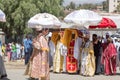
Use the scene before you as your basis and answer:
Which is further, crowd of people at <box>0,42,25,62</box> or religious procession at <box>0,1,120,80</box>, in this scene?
crowd of people at <box>0,42,25,62</box>

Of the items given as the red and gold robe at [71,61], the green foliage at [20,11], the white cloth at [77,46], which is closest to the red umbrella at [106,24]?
the white cloth at [77,46]

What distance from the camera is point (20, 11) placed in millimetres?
41844

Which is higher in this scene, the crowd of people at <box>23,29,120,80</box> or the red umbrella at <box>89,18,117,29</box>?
the red umbrella at <box>89,18,117,29</box>

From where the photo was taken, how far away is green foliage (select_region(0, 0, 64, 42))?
137 ft

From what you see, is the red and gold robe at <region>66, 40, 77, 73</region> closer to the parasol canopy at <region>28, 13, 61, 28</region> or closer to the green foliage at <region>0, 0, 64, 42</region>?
the parasol canopy at <region>28, 13, 61, 28</region>

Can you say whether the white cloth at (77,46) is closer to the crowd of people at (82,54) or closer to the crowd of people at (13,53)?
the crowd of people at (82,54)

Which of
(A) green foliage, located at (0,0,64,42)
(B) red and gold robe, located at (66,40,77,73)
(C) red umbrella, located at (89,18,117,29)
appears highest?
(A) green foliage, located at (0,0,64,42)

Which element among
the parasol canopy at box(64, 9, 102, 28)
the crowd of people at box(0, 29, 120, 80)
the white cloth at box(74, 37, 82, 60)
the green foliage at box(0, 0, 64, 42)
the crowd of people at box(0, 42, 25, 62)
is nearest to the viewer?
the parasol canopy at box(64, 9, 102, 28)

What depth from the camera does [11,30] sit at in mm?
43281

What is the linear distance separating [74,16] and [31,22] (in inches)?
66.4

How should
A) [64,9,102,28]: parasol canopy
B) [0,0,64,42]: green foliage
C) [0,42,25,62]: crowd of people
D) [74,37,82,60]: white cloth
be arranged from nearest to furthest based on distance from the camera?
[64,9,102,28]: parasol canopy
[74,37,82,60]: white cloth
[0,42,25,62]: crowd of people
[0,0,64,42]: green foliage

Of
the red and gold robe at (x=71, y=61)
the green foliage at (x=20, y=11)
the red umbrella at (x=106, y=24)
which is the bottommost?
the red and gold robe at (x=71, y=61)

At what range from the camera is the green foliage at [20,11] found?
137 feet

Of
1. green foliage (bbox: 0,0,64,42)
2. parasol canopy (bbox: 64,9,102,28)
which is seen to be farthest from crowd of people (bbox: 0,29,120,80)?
green foliage (bbox: 0,0,64,42)
